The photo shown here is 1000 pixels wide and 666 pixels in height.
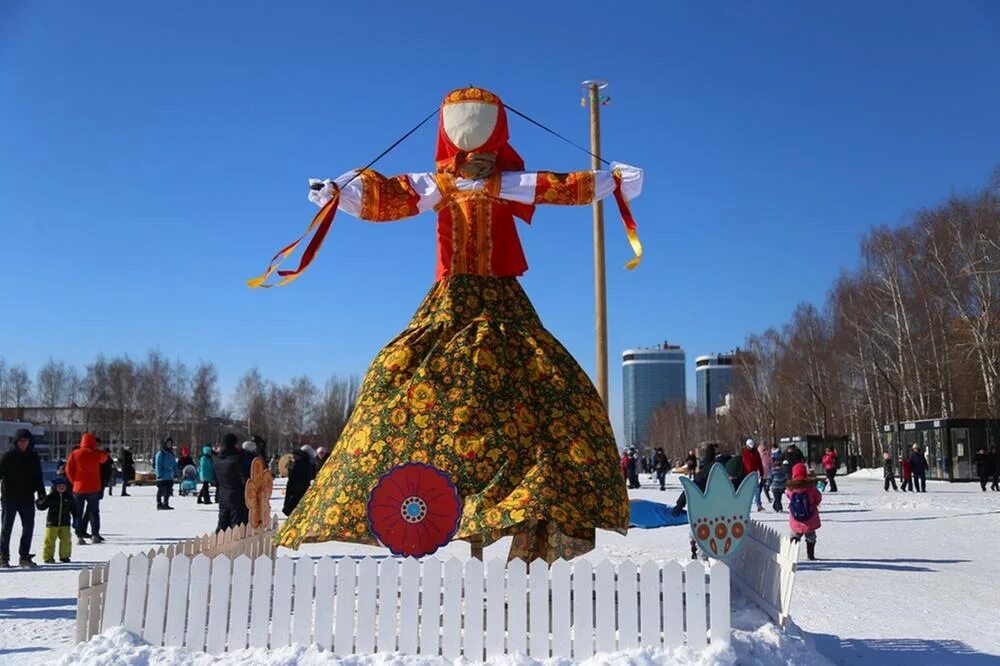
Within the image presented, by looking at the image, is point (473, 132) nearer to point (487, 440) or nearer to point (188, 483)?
point (487, 440)

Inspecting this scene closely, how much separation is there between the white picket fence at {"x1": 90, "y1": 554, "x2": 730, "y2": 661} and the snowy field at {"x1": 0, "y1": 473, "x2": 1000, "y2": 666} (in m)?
0.13

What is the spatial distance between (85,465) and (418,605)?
370 inches

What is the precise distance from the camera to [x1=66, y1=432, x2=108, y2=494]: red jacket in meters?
13.0

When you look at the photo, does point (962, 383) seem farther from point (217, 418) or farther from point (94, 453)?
point (217, 418)

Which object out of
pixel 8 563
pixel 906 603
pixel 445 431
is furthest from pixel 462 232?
pixel 8 563

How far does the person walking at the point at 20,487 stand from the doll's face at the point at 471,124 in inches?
281

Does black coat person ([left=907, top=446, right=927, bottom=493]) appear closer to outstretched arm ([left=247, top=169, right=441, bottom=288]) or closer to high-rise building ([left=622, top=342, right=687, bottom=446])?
outstretched arm ([left=247, top=169, right=441, bottom=288])

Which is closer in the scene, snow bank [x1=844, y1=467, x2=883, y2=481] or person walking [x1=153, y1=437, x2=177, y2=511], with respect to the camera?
person walking [x1=153, y1=437, x2=177, y2=511]

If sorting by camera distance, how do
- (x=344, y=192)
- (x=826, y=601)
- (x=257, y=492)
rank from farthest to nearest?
(x=257, y=492) < (x=826, y=601) < (x=344, y=192)

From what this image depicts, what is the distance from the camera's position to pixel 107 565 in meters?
5.81

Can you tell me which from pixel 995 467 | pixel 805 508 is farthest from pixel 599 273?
pixel 995 467

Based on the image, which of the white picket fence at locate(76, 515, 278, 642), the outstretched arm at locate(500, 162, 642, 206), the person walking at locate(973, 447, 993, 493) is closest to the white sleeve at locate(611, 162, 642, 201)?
the outstretched arm at locate(500, 162, 642, 206)

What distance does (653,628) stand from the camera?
17.6 feet

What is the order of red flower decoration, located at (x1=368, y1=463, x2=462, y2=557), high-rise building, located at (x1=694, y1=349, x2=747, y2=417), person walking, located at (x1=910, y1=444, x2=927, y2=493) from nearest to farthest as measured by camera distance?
red flower decoration, located at (x1=368, y1=463, x2=462, y2=557) → person walking, located at (x1=910, y1=444, x2=927, y2=493) → high-rise building, located at (x1=694, y1=349, x2=747, y2=417)
